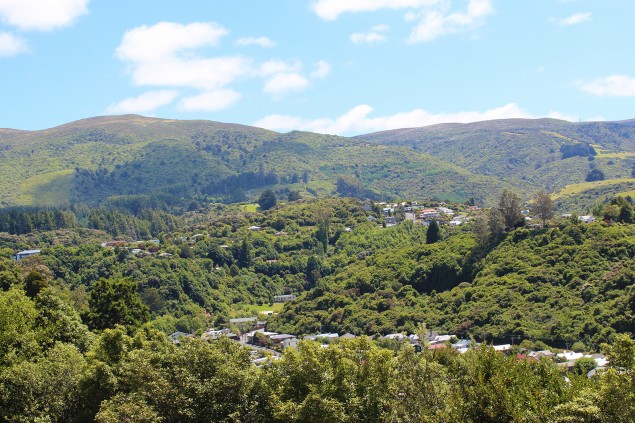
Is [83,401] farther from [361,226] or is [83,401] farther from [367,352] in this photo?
[361,226]

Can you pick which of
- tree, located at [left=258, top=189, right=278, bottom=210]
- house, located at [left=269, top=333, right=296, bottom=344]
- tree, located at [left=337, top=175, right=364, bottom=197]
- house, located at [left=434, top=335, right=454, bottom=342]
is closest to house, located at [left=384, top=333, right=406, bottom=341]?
house, located at [left=434, top=335, right=454, bottom=342]

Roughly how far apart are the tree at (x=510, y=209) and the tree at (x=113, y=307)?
39536 millimetres

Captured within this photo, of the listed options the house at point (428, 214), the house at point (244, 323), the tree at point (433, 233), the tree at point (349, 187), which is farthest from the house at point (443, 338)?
the tree at point (349, 187)

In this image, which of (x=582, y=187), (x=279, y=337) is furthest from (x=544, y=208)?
(x=582, y=187)

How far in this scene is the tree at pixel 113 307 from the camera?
46.8 meters

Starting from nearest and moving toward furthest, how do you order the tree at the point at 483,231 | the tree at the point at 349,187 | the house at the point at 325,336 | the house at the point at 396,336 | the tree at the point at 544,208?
the house at the point at 396,336
the house at the point at 325,336
the tree at the point at 544,208
the tree at the point at 483,231
the tree at the point at 349,187

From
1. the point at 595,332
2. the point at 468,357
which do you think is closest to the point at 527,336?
the point at 595,332

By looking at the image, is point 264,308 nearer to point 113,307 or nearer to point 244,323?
point 244,323

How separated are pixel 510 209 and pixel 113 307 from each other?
4227cm

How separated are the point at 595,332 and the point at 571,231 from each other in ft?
54.9

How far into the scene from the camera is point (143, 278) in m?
80.9

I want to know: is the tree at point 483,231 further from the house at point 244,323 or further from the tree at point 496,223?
the house at point 244,323

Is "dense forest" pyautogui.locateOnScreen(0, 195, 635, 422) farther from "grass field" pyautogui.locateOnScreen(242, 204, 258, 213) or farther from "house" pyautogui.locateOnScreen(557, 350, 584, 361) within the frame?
"grass field" pyautogui.locateOnScreen(242, 204, 258, 213)

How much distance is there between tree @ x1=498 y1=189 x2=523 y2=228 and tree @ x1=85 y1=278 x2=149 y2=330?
39.5 m
